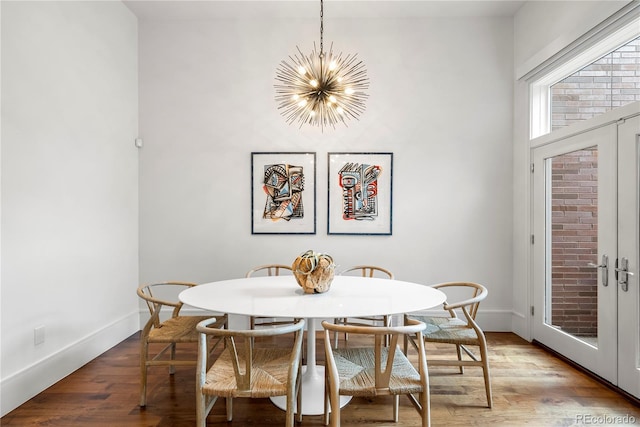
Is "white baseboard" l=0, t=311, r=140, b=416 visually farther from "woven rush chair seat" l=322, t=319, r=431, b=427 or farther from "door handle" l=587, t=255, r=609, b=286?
"door handle" l=587, t=255, r=609, b=286

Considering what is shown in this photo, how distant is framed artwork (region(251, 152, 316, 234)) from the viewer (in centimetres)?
378

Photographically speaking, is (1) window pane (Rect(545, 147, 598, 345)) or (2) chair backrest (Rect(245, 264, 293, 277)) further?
(2) chair backrest (Rect(245, 264, 293, 277))

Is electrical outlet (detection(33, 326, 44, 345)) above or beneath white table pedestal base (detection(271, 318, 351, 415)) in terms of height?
above

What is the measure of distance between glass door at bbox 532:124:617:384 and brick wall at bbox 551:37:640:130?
0.63 feet

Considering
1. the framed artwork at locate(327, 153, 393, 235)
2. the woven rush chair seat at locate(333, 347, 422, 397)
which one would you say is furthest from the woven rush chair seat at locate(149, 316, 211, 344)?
the framed artwork at locate(327, 153, 393, 235)

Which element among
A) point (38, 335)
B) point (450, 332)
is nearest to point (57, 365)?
point (38, 335)

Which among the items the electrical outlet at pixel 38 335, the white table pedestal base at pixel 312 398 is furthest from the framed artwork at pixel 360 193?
the electrical outlet at pixel 38 335

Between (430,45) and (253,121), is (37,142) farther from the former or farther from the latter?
(430,45)

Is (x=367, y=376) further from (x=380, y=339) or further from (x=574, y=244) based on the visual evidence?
(x=574, y=244)

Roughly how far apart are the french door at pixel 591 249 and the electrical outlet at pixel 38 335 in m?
4.04

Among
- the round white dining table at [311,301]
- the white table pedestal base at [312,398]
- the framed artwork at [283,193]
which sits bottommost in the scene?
the white table pedestal base at [312,398]

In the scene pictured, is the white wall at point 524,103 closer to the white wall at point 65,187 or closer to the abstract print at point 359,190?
the abstract print at point 359,190

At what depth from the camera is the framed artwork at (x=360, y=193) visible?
3.76 meters

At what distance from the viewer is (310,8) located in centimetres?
360
